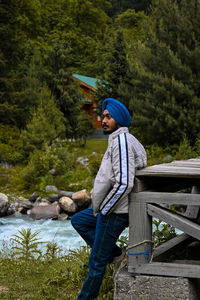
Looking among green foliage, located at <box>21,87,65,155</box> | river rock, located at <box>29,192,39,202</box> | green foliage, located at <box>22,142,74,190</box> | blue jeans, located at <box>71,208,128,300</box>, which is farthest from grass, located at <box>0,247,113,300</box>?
green foliage, located at <box>21,87,65,155</box>

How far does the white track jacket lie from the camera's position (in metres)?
3.33

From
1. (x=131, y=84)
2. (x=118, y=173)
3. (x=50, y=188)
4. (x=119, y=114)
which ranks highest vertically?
(x=131, y=84)

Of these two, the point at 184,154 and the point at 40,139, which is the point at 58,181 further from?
the point at 184,154

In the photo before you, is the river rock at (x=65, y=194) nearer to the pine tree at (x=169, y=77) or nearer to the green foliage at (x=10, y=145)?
the green foliage at (x=10, y=145)

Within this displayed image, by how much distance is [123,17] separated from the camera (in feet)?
176

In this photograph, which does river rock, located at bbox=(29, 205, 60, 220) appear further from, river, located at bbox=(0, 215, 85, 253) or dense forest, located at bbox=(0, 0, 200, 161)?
dense forest, located at bbox=(0, 0, 200, 161)

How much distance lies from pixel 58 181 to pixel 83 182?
4.16 feet

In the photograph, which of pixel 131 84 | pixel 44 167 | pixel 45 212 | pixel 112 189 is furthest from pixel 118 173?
pixel 131 84

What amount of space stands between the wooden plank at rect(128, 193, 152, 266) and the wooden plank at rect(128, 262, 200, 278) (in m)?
0.06

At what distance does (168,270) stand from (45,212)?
11.6 metres

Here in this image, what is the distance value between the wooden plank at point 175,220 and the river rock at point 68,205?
11.7 metres

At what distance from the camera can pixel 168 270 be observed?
11.1 ft

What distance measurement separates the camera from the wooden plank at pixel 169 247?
3.85 metres

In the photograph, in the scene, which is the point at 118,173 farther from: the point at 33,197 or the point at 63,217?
the point at 33,197
